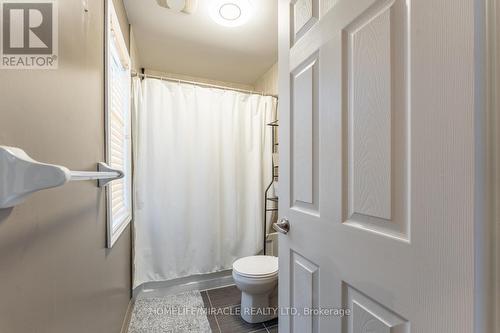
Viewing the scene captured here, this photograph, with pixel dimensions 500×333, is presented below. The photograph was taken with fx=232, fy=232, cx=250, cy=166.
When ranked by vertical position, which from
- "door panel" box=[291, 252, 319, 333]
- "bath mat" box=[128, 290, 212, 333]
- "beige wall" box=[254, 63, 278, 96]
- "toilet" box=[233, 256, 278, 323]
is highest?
"beige wall" box=[254, 63, 278, 96]

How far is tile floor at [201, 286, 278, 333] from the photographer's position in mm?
1692

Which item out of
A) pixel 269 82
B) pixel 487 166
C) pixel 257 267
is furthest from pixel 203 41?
pixel 487 166

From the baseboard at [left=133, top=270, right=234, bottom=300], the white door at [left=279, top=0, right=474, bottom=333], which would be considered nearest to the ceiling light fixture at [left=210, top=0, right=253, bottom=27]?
the white door at [left=279, top=0, right=474, bottom=333]

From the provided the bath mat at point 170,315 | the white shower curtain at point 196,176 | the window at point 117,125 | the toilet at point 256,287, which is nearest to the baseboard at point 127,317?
the bath mat at point 170,315

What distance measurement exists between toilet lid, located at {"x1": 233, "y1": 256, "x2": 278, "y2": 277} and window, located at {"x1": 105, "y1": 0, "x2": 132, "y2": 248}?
0.89m

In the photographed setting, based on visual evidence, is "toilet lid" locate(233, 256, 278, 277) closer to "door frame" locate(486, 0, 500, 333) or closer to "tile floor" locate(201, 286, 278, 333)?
"tile floor" locate(201, 286, 278, 333)

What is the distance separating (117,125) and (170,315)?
4.87 ft

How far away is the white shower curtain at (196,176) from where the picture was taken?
2.06m

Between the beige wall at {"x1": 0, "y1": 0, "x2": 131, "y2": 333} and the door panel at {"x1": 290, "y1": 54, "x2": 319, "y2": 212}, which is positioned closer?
the beige wall at {"x1": 0, "y1": 0, "x2": 131, "y2": 333}

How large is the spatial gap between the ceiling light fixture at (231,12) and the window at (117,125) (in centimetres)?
68

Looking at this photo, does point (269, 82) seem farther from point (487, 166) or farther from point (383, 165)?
point (487, 166)

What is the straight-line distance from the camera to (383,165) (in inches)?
24.7

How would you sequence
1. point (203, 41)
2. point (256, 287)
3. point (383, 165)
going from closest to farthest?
point (383, 165) → point (256, 287) → point (203, 41)

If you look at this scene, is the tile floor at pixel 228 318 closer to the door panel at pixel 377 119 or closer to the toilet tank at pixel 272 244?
the toilet tank at pixel 272 244
